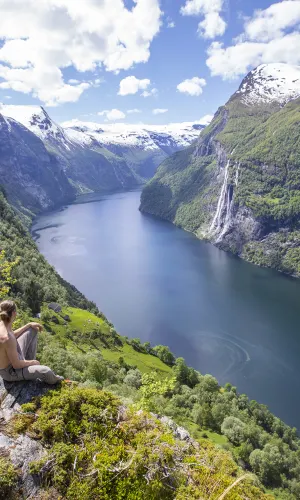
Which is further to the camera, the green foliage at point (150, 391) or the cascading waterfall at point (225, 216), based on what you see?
the cascading waterfall at point (225, 216)

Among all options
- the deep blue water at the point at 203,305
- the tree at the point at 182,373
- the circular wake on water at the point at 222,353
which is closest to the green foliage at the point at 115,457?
the tree at the point at 182,373

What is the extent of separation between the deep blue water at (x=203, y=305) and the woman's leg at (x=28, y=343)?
60.1 metres

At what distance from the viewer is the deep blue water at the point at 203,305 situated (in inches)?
2758

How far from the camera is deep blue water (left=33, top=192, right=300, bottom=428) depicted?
70062mm

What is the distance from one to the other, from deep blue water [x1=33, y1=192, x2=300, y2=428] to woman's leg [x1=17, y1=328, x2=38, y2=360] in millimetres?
60112

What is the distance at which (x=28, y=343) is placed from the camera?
34.1 ft

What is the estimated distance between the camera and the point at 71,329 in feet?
229

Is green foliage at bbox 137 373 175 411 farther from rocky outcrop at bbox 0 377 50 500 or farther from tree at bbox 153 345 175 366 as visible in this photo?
tree at bbox 153 345 175 366

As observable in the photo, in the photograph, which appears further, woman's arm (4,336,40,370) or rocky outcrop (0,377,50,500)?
woman's arm (4,336,40,370)

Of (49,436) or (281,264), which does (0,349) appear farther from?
(281,264)

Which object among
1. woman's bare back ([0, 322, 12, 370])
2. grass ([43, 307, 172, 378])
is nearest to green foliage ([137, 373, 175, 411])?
woman's bare back ([0, 322, 12, 370])

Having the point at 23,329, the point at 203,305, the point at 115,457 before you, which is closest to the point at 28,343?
the point at 23,329

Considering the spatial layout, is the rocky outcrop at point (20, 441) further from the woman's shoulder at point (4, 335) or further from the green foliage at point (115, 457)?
the woman's shoulder at point (4, 335)

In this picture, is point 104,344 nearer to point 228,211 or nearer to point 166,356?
point 166,356
